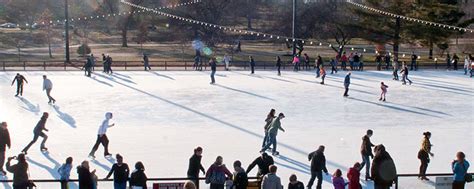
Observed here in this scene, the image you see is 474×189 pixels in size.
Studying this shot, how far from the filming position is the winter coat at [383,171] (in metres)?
10.7

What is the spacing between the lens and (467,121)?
20000 millimetres

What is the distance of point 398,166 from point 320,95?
1181 cm

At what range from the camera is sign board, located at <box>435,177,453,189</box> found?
35.4 feet

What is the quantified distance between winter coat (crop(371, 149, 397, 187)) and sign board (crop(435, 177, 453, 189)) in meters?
0.77

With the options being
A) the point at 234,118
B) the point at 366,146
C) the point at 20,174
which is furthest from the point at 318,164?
the point at 234,118

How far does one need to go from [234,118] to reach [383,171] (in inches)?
389

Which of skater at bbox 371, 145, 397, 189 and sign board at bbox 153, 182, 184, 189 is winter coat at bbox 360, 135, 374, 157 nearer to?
skater at bbox 371, 145, 397, 189

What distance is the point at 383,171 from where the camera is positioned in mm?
10695

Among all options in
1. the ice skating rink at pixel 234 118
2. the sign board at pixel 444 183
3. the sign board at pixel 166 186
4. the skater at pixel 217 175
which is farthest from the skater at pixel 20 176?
the sign board at pixel 444 183

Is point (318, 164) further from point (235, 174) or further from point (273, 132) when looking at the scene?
Result: point (273, 132)

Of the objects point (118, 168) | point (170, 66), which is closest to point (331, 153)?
point (118, 168)

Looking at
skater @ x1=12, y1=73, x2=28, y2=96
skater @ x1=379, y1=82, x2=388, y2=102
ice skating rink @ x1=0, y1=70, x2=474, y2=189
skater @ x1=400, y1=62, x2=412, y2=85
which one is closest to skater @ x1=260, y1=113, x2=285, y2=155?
ice skating rink @ x1=0, y1=70, x2=474, y2=189

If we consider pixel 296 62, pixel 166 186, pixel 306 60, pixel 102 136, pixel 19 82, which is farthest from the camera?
pixel 306 60

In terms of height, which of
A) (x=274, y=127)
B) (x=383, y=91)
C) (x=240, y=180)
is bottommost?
(x=240, y=180)
